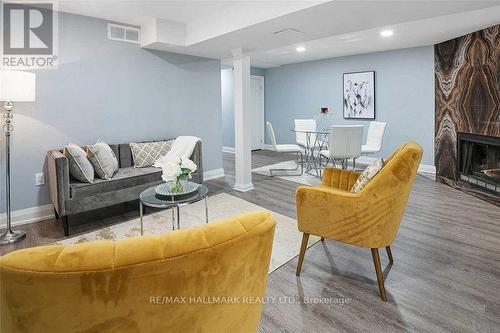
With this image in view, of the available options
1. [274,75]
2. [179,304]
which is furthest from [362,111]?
[179,304]

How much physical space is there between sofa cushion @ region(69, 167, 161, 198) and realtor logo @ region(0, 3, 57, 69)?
148 cm

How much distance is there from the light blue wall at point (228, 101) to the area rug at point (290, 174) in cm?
222

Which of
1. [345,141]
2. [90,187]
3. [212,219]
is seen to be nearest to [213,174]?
[212,219]

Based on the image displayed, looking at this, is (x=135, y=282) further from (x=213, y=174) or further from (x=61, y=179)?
(x=213, y=174)

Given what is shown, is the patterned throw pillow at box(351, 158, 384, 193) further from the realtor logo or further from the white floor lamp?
the realtor logo

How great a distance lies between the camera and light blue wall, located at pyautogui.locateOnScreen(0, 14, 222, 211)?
344cm

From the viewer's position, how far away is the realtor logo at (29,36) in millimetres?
3238

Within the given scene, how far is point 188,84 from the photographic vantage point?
16.1 feet

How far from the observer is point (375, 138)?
5617 millimetres

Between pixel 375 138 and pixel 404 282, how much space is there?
3960 millimetres

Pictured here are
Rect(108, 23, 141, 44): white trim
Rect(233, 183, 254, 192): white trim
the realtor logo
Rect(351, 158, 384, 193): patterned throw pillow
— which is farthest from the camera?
Rect(233, 183, 254, 192): white trim

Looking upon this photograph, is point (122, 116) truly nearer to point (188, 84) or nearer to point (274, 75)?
point (188, 84)

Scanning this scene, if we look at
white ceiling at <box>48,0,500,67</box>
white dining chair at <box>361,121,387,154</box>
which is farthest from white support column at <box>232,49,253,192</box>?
white dining chair at <box>361,121,387,154</box>

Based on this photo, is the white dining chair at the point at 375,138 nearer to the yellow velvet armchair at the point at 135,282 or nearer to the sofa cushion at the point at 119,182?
Result: the sofa cushion at the point at 119,182
